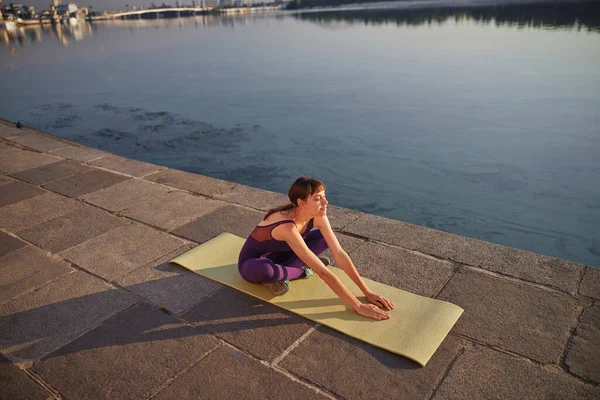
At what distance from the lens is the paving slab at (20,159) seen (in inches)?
234

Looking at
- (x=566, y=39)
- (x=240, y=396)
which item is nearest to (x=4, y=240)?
(x=240, y=396)

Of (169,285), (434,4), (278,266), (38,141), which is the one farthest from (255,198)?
(434,4)

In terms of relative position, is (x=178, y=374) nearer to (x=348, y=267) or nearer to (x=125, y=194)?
(x=348, y=267)

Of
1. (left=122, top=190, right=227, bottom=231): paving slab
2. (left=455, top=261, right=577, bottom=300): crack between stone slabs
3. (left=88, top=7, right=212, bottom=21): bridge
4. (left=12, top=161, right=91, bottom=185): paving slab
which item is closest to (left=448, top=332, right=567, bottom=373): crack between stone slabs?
(left=455, top=261, right=577, bottom=300): crack between stone slabs

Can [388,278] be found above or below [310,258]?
below

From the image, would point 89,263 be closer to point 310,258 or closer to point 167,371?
point 167,371

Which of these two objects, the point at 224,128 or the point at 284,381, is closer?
the point at 284,381

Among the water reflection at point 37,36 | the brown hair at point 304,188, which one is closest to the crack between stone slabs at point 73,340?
the brown hair at point 304,188

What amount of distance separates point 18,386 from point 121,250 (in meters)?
1.50

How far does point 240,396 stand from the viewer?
85.7 inches

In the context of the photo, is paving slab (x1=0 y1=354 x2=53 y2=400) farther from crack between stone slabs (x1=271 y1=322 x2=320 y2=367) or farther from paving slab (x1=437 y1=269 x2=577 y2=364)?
paving slab (x1=437 y1=269 x2=577 y2=364)

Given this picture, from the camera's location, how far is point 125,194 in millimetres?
4902

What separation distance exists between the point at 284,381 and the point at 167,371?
0.64 metres

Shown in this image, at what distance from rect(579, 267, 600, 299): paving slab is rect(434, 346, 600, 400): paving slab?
86cm
